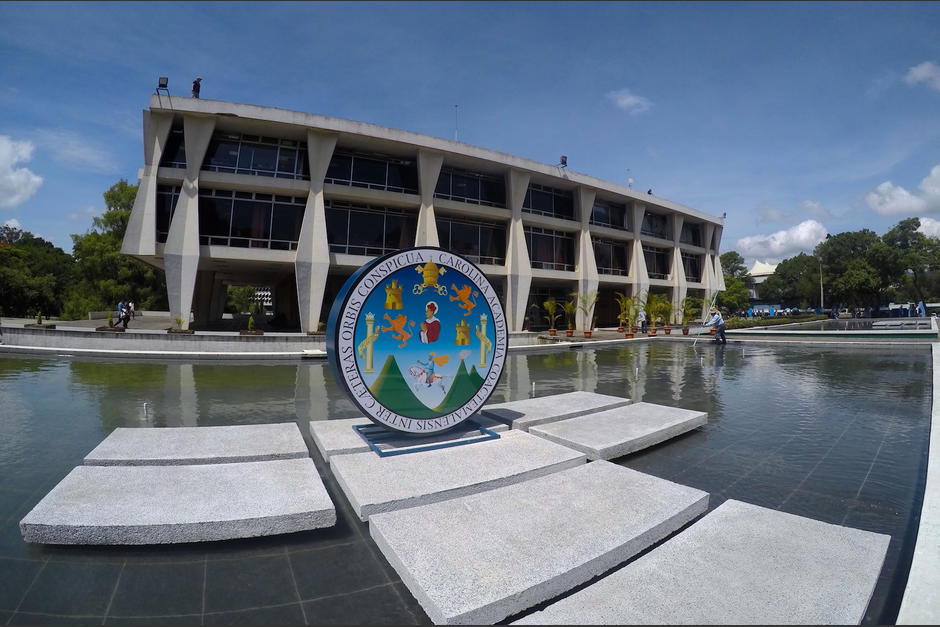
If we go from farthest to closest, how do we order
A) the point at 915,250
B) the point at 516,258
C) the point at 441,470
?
the point at 915,250 < the point at 516,258 < the point at 441,470

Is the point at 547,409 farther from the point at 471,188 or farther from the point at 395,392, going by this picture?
the point at 471,188

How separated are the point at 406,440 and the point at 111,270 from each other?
51.1 m

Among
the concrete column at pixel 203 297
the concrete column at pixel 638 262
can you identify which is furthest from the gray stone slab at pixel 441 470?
the concrete column at pixel 638 262

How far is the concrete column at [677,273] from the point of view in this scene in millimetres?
46938

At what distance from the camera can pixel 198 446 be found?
554 cm

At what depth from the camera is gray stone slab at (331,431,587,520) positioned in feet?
14.0

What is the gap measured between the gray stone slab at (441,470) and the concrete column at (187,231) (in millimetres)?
23492

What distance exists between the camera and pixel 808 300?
265 ft

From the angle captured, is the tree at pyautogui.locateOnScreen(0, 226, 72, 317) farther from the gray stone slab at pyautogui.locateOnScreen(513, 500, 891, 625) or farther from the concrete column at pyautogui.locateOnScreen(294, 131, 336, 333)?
the gray stone slab at pyautogui.locateOnScreen(513, 500, 891, 625)

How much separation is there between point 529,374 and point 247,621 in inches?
453

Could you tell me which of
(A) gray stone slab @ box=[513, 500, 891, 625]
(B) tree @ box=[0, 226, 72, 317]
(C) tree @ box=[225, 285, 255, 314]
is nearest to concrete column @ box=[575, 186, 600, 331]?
(A) gray stone slab @ box=[513, 500, 891, 625]

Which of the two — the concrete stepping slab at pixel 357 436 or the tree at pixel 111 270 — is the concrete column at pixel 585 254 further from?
the tree at pixel 111 270

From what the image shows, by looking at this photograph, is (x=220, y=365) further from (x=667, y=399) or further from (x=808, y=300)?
(x=808, y=300)

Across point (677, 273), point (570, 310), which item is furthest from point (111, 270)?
point (677, 273)
